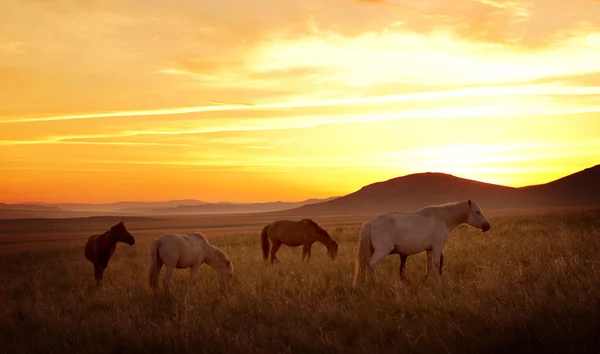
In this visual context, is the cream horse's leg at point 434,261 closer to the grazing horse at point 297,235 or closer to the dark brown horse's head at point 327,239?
the dark brown horse's head at point 327,239

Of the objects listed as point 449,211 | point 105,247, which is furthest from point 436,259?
point 105,247

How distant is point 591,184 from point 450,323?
475ft

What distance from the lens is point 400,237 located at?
38.0 ft

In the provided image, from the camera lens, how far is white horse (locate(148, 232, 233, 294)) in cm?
1198

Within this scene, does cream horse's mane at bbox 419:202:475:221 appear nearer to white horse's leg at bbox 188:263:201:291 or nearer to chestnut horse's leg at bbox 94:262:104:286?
white horse's leg at bbox 188:263:201:291

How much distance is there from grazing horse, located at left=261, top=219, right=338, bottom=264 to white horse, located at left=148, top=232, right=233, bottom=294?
5502 mm

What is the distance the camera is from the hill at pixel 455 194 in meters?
136

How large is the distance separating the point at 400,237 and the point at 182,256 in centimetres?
484

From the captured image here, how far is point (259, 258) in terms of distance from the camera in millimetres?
19438

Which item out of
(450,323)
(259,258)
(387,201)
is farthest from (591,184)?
(450,323)

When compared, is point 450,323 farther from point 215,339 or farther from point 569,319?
point 215,339

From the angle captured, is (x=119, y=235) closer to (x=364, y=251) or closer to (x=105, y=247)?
(x=105, y=247)

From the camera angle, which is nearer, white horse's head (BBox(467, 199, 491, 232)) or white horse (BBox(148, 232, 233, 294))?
white horse (BBox(148, 232, 233, 294))

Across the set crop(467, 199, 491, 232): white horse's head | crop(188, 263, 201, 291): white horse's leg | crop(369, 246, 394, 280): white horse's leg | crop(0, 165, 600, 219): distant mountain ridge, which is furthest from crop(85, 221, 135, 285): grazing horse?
crop(0, 165, 600, 219): distant mountain ridge
